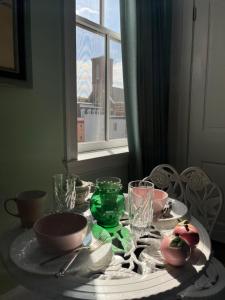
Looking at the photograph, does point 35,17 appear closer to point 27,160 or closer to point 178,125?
point 27,160

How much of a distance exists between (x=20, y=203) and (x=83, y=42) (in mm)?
1272

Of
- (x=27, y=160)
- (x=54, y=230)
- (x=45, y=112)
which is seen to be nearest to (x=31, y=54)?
(x=45, y=112)

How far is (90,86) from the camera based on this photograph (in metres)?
1.79

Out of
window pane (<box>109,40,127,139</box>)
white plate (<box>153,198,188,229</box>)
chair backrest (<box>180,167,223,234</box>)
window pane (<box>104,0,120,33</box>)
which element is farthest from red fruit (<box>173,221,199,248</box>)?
window pane (<box>104,0,120,33</box>)

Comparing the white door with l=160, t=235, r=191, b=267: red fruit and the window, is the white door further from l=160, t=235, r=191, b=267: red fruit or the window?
l=160, t=235, r=191, b=267: red fruit

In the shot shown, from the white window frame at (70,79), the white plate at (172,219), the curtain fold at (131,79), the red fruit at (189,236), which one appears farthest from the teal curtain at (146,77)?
the red fruit at (189,236)

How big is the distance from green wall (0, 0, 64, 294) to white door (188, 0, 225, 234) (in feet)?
4.19

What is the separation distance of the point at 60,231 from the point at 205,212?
989mm

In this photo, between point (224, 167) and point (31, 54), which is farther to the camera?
point (224, 167)

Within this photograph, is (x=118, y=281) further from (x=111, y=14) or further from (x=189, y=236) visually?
(x=111, y=14)

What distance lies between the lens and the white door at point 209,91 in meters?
1.99

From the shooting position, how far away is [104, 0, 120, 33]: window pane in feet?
5.99

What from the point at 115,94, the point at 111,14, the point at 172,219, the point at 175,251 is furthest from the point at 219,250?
the point at 111,14

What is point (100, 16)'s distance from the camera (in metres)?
1.79
